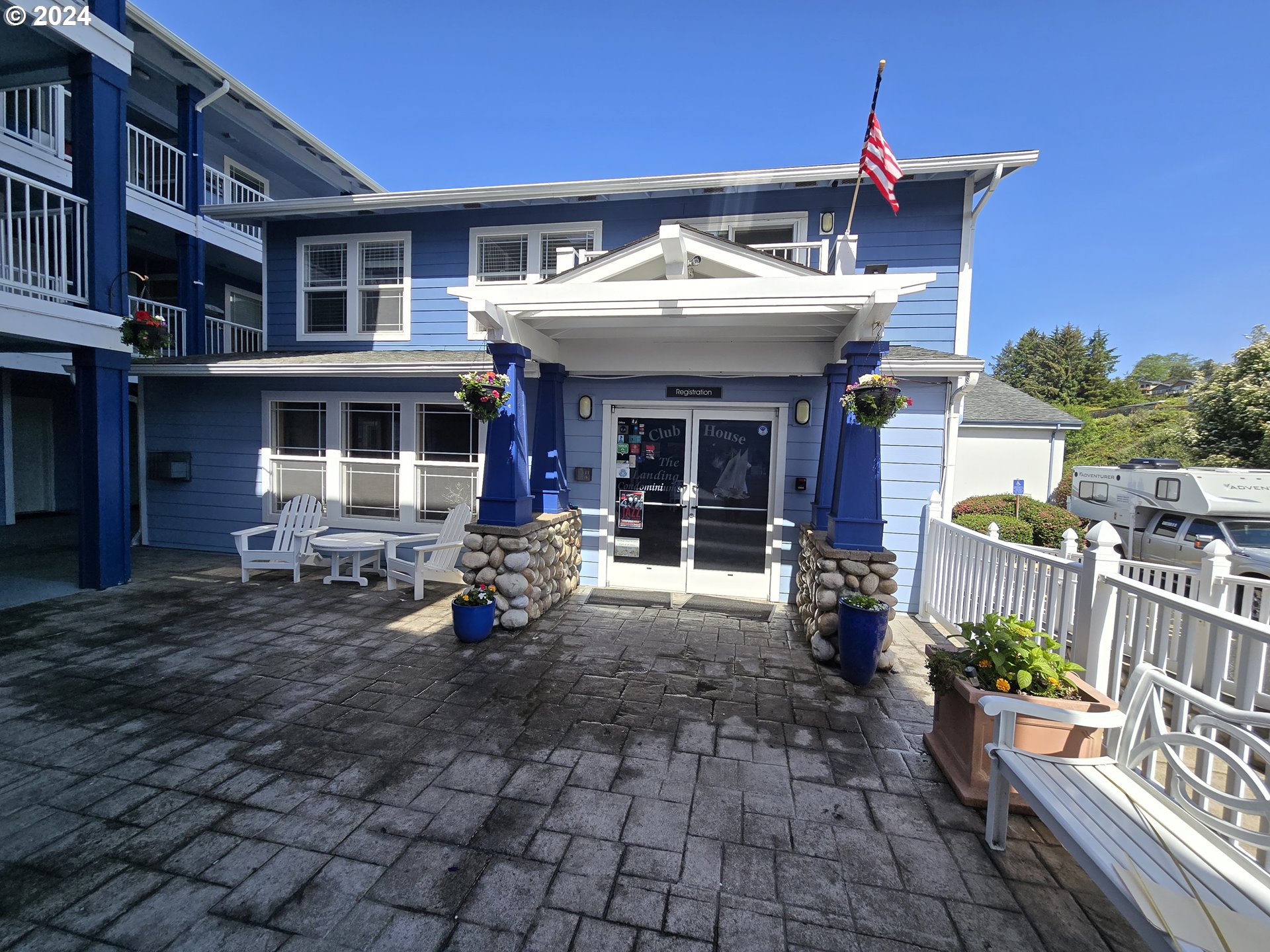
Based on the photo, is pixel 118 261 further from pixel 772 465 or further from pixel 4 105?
pixel 772 465

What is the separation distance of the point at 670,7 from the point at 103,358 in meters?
7.77

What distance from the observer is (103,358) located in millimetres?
5555

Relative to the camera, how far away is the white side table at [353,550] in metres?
6.11

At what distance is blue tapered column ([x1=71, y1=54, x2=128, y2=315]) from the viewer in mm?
5359

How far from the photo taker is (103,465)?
5559 mm

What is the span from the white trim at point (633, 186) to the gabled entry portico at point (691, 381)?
143 cm

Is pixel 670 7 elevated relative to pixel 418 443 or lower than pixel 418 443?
elevated

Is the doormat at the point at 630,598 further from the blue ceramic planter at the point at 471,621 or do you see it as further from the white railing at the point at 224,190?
the white railing at the point at 224,190

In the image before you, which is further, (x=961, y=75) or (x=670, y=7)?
(x=961, y=75)

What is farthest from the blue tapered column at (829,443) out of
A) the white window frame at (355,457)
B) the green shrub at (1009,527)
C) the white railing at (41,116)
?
the white railing at (41,116)

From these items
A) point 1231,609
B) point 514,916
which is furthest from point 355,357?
point 1231,609

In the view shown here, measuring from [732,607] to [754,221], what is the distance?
4.35 metres

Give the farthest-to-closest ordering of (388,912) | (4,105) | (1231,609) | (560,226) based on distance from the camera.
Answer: (4,105) → (560,226) → (1231,609) → (388,912)

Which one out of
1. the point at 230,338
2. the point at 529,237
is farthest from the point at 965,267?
the point at 230,338
